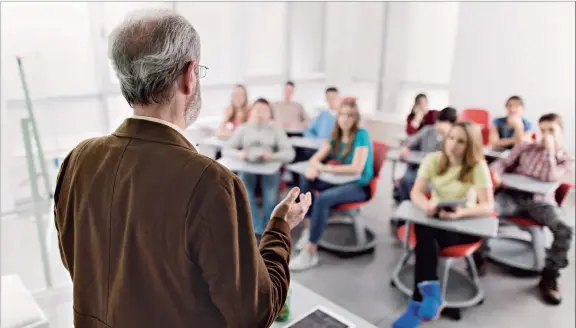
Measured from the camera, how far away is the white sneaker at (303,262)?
133 inches

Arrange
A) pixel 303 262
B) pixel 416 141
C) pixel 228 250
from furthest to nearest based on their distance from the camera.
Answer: pixel 416 141
pixel 303 262
pixel 228 250

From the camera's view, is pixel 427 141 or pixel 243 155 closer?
pixel 243 155

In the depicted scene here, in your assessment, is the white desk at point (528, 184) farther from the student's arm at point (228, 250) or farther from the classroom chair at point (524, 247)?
the student's arm at point (228, 250)

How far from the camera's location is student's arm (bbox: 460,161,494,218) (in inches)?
104

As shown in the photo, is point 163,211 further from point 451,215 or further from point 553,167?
point 553,167

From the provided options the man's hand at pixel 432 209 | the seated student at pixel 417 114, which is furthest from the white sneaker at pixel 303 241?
the seated student at pixel 417 114

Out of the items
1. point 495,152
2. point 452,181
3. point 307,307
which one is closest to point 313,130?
point 495,152

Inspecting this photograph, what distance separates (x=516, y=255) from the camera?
11.8 feet

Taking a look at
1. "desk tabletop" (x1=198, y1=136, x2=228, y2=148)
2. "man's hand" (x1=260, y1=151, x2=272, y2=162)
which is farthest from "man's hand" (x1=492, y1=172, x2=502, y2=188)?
"desk tabletop" (x1=198, y1=136, x2=228, y2=148)

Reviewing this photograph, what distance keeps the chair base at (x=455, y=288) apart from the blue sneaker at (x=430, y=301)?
0.39m

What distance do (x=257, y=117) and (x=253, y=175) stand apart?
1.65 ft

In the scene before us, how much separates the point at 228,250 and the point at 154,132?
0.94 feet

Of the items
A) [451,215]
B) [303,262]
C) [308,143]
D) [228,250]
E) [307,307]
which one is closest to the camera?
[228,250]

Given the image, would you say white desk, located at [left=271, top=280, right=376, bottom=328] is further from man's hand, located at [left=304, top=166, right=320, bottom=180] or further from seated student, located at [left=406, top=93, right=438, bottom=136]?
seated student, located at [left=406, top=93, right=438, bottom=136]
